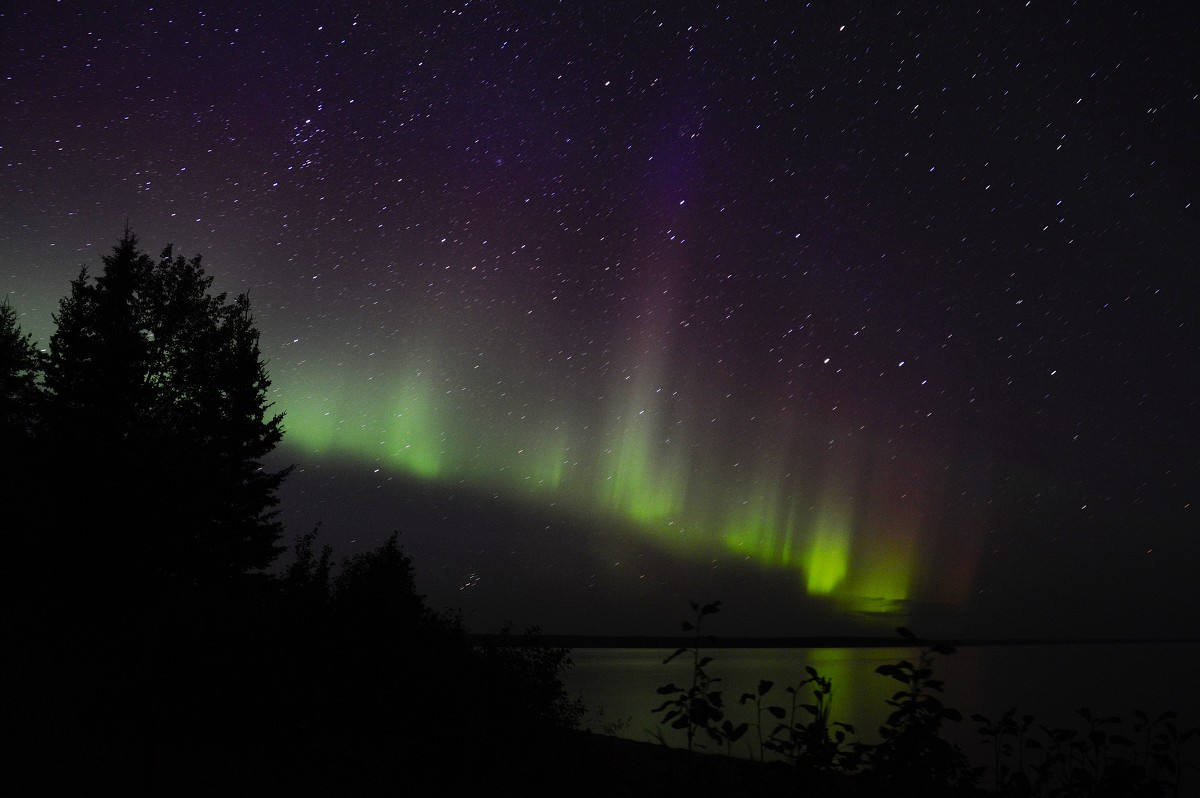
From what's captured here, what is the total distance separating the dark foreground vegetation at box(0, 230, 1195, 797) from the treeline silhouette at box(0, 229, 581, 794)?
0.06m

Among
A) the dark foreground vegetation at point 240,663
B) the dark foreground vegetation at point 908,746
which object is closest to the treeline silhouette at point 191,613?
the dark foreground vegetation at point 240,663

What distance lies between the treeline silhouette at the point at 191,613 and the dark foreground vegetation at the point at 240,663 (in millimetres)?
57

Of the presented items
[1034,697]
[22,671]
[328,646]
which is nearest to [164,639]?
[328,646]

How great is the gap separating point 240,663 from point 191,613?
174 inches

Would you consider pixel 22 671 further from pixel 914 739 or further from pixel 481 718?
pixel 914 739

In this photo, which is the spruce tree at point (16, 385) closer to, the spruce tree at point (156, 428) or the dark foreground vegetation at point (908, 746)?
the spruce tree at point (156, 428)

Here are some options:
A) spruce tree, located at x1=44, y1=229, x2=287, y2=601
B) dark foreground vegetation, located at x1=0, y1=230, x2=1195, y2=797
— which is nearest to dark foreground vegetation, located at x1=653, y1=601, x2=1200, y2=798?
dark foreground vegetation, located at x1=0, y1=230, x2=1195, y2=797

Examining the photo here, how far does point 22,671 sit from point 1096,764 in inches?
810

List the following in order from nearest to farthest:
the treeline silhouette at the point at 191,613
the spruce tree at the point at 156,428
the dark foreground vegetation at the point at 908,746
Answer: the dark foreground vegetation at the point at 908,746
the treeline silhouette at the point at 191,613
the spruce tree at the point at 156,428

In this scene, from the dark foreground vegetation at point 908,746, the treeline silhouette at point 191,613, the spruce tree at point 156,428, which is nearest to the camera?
the dark foreground vegetation at point 908,746

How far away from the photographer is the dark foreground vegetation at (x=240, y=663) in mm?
3273

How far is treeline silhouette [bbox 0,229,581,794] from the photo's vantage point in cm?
1137

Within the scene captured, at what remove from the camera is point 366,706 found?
1316 cm

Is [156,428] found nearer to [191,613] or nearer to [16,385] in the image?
[16,385]
